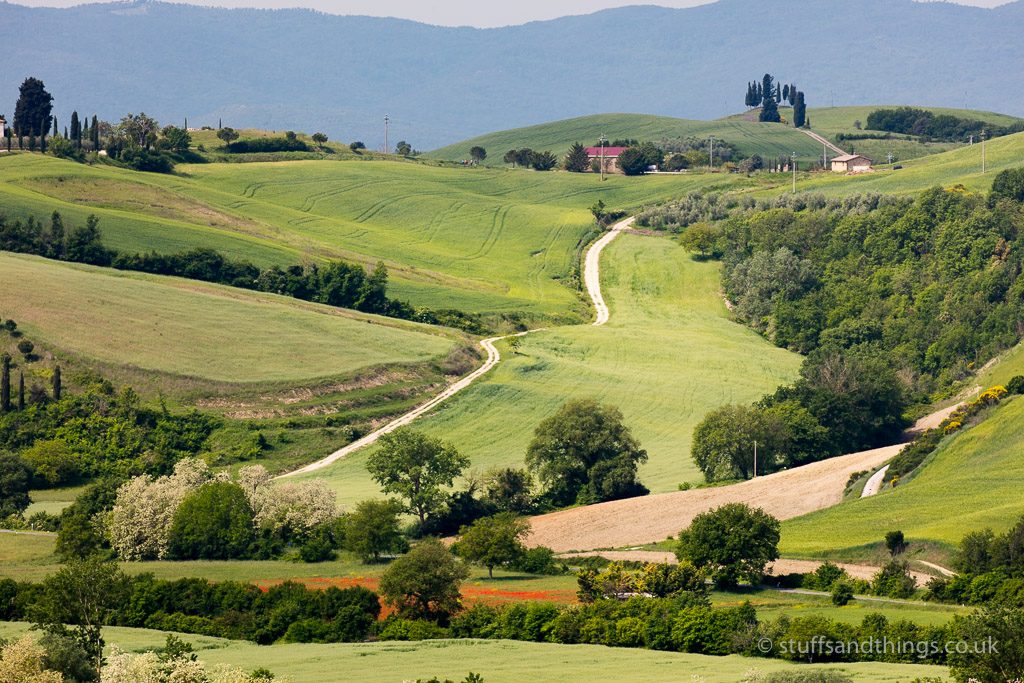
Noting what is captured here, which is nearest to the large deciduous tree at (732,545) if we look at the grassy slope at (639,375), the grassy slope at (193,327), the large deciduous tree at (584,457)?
the large deciduous tree at (584,457)

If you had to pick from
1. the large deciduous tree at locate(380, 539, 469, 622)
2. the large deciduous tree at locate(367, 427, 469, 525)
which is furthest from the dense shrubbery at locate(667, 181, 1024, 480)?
the large deciduous tree at locate(380, 539, 469, 622)

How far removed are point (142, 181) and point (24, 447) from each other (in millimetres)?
81092

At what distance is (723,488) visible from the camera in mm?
99125

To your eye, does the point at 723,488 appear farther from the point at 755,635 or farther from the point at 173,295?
the point at 173,295

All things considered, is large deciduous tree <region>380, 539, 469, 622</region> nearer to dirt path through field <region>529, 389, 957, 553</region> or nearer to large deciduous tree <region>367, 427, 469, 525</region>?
dirt path through field <region>529, 389, 957, 553</region>

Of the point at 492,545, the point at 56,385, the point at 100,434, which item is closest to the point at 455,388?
the point at 100,434

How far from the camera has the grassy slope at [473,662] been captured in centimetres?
5269

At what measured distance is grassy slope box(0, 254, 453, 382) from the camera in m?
120

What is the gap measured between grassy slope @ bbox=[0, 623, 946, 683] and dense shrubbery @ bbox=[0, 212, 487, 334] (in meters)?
85.8

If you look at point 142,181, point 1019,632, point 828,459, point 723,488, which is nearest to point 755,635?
point 1019,632

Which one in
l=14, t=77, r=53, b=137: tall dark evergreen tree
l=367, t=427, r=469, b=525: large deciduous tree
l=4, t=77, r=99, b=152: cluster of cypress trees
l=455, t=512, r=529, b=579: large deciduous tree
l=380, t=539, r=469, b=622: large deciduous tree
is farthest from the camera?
l=14, t=77, r=53, b=137: tall dark evergreen tree

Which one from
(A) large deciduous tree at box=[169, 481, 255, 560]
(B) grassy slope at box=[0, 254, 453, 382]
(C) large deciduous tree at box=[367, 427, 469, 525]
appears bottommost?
(A) large deciduous tree at box=[169, 481, 255, 560]

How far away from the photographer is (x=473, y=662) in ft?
187

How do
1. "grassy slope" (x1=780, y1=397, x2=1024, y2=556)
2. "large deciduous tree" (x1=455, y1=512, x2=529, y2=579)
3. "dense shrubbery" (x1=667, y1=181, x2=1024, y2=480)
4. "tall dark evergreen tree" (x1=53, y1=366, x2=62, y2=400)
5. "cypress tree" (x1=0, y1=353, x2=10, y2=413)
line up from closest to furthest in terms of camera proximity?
1. "grassy slope" (x1=780, y1=397, x2=1024, y2=556)
2. "large deciduous tree" (x1=455, y1=512, x2=529, y2=579)
3. "cypress tree" (x1=0, y1=353, x2=10, y2=413)
4. "tall dark evergreen tree" (x1=53, y1=366, x2=62, y2=400)
5. "dense shrubbery" (x1=667, y1=181, x2=1024, y2=480)
